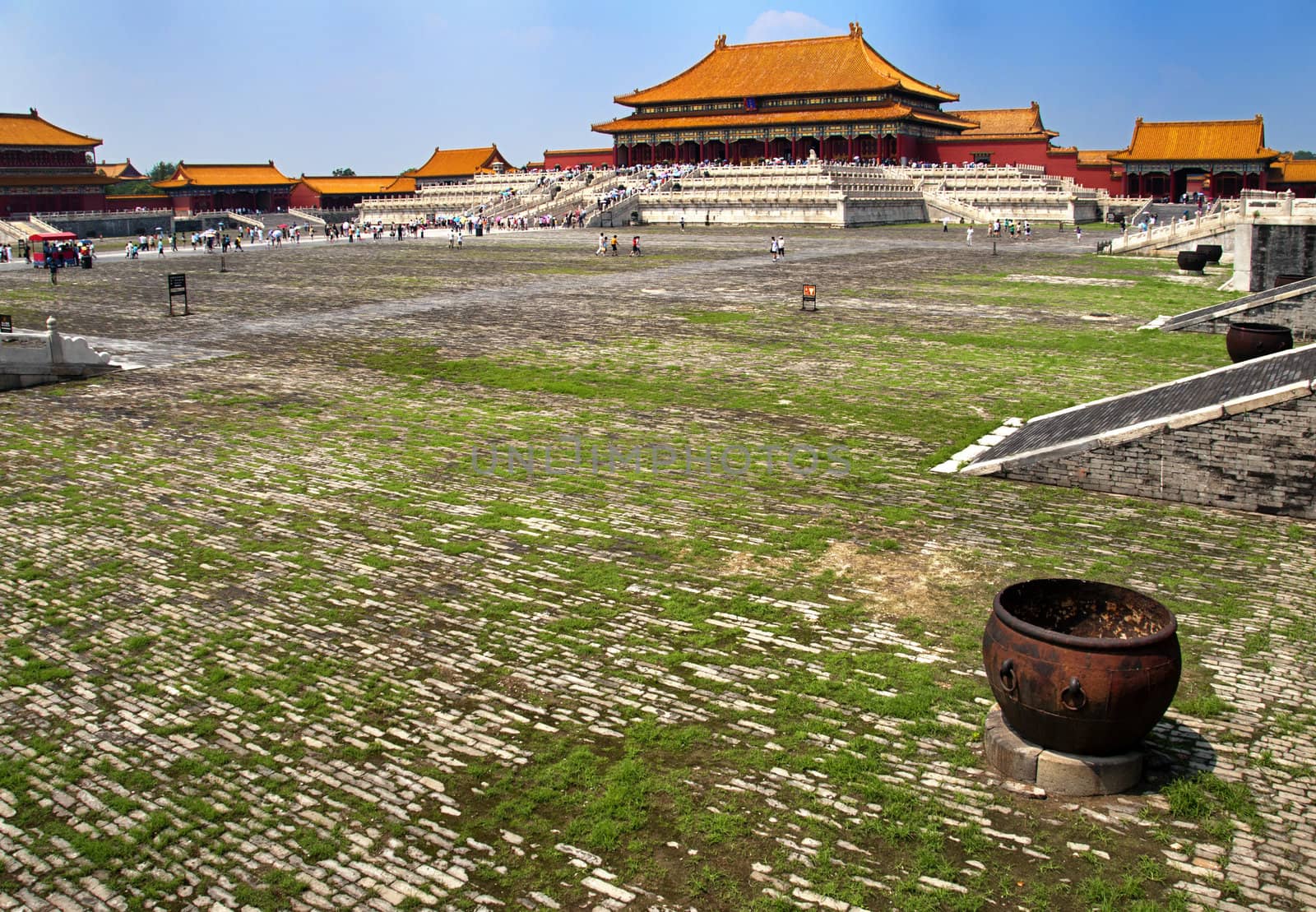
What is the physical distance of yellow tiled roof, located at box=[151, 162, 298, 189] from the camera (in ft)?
289

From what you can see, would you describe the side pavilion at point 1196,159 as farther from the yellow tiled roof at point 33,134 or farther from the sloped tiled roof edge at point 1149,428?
the yellow tiled roof at point 33,134

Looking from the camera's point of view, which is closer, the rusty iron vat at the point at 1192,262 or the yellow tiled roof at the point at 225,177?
the rusty iron vat at the point at 1192,262

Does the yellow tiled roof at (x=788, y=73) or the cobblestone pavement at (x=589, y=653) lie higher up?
the yellow tiled roof at (x=788, y=73)

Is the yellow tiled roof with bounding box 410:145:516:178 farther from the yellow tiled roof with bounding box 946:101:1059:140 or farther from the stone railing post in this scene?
the stone railing post

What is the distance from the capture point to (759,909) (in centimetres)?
516

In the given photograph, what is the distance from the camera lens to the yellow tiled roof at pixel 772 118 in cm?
7538

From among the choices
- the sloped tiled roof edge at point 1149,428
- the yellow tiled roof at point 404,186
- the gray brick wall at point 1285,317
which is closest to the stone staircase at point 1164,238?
the gray brick wall at point 1285,317

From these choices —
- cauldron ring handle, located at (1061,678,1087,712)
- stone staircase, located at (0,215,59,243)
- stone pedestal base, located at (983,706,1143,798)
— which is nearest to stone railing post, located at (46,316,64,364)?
stone pedestal base, located at (983,706,1143,798)

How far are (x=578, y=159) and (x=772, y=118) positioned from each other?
69.3ft

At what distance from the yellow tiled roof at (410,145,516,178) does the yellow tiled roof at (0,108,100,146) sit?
27.8m

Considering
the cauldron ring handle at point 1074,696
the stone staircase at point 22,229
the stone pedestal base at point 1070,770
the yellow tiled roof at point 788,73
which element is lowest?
the stone pedestal base at point 1070,770

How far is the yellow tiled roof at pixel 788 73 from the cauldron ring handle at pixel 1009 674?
7483 centimetres

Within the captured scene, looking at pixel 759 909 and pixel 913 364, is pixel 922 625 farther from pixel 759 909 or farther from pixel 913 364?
pixel 913 364

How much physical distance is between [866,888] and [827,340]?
1738 cm
